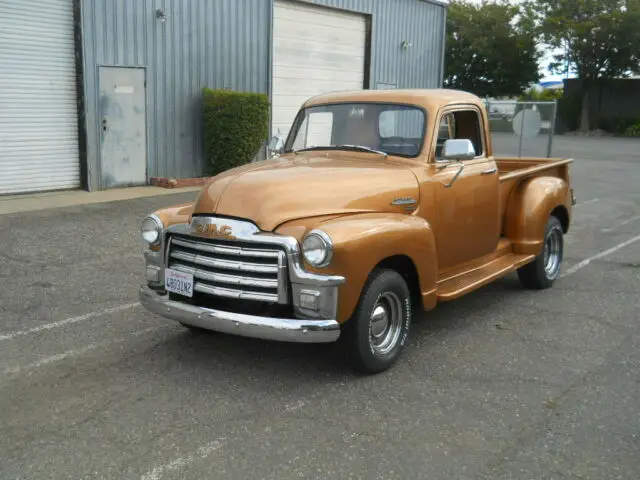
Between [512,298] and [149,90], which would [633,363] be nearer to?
[512,298]

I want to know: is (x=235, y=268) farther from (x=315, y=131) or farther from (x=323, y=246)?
(x=315, y=131)

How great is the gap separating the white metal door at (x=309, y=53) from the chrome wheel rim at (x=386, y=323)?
1176cm

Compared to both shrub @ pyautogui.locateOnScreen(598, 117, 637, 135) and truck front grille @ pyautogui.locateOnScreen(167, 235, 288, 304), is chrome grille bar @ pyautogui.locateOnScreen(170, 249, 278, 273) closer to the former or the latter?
truck front grille @ pyautogui.locateOnScreen(167, 235, 288, 304)

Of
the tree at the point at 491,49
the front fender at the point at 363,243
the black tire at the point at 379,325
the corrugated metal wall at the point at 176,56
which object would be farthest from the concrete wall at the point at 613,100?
the black tire at the point at 379,325

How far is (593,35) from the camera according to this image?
1503 inches

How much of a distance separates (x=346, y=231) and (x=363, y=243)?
127 millimetres

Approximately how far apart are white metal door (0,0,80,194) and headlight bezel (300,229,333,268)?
29.6ft

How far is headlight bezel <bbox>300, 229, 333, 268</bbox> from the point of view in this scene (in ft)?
13.7

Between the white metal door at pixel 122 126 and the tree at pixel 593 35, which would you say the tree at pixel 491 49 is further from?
the white metal door at pixel 122 126

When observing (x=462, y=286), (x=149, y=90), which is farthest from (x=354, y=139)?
(x=149, y=90)

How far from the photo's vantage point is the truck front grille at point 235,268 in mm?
4285

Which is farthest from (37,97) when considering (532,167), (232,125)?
(532,167)

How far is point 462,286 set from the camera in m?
5.52

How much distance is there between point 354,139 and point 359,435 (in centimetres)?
263
